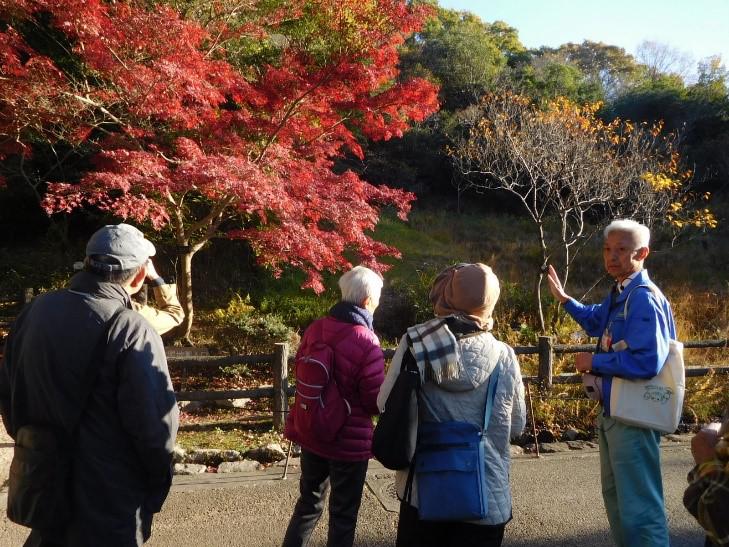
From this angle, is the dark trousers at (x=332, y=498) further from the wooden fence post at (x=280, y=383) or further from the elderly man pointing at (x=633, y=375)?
the wooden fence post at (x=280, y=383)

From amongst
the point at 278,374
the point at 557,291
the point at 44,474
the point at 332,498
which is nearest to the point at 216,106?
the point at 278,374

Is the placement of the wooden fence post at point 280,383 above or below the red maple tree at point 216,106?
below

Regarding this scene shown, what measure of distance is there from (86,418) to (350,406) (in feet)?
3.88

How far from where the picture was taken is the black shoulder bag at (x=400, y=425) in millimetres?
2119

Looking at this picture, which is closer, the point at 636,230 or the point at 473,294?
the point at 473,294

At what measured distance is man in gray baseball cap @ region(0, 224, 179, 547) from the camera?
78.6 inches

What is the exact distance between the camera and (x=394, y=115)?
7.43 m

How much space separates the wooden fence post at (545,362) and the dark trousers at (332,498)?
3711mm

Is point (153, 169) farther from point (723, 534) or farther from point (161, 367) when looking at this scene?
point (723, 534)

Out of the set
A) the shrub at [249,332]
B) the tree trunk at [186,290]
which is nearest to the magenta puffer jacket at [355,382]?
the tree trunk at [186,290]

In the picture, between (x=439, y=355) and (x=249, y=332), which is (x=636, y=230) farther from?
(x=249, y=332)

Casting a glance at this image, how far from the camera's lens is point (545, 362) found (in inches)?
239

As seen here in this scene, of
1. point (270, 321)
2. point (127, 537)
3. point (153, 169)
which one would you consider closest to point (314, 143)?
point (153, 169)

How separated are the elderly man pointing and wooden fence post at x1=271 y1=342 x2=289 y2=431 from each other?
3.30m
